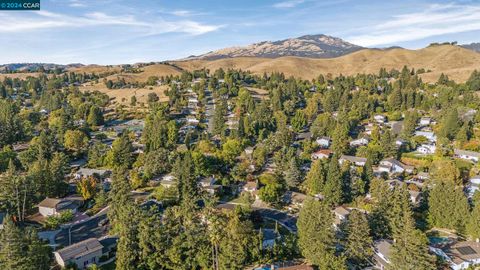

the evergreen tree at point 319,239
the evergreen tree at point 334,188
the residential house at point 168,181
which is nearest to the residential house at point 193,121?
the residential house at point 168,181

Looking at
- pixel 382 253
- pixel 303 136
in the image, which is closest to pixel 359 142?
pixel 303 136

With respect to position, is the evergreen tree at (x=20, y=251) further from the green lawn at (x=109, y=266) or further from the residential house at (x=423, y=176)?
the residential house at (x=423, y=176)

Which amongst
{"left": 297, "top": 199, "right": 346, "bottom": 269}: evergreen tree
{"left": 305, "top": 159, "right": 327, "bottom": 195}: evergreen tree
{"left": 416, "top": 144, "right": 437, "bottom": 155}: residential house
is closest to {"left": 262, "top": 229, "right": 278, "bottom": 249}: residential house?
{"left": 297, "top": 199, "right": 346, "bottom": 269}: evergreen tree

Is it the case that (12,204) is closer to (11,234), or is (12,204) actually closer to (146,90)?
(11,234)

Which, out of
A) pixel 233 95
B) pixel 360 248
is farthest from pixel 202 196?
pixel 233 95

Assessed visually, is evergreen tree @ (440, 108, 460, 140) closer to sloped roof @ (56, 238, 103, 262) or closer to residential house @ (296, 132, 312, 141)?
residential house @ (296, 132, 312, 141)

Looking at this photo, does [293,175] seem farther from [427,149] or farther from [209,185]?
[427,149]
